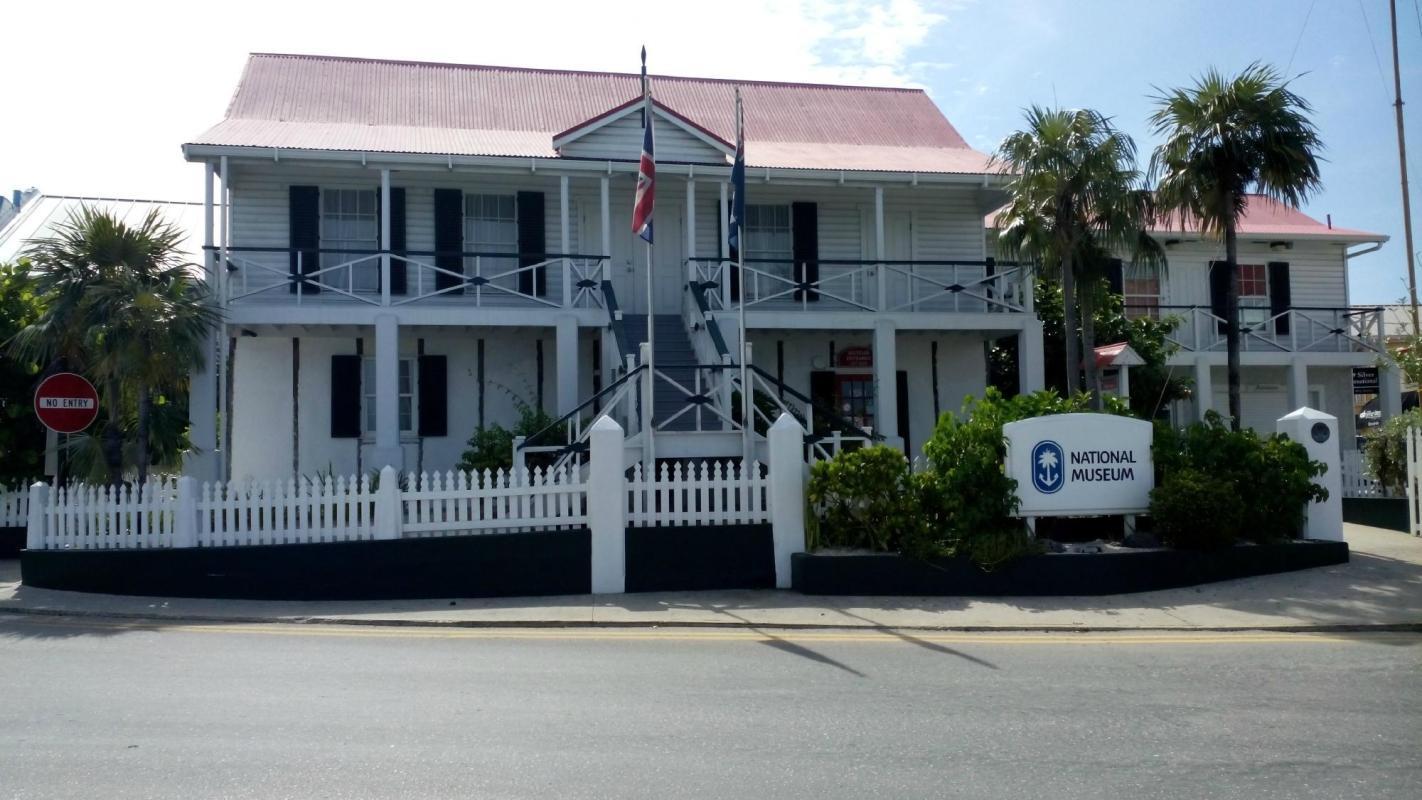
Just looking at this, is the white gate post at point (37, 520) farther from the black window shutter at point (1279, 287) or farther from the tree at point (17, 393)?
the black window shutter at point (1279, 287)

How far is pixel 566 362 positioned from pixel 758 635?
7.88m

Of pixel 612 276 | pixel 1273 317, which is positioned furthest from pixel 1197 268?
pixel 612 276

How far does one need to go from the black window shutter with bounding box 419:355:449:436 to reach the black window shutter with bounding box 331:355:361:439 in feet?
3.41

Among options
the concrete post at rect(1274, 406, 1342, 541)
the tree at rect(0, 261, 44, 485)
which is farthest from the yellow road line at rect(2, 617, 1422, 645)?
the tree at rect(0, 261, 44, 485)

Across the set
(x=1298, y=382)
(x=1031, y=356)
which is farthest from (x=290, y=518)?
(x=1298, y=382)

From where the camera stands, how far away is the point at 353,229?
59.8ft

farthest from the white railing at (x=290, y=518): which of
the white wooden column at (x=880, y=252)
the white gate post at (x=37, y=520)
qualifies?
the white wooden column at (x=880, y=252)

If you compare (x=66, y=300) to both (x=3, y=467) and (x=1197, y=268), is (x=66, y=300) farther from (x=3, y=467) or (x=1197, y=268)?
(x=1197, y=268)

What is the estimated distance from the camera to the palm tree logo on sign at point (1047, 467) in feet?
38.1

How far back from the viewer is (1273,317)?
22.4 metres

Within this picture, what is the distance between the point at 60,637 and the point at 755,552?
656 cm

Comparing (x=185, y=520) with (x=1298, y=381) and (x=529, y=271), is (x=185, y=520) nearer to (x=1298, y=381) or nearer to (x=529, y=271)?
(x=529, y=271)

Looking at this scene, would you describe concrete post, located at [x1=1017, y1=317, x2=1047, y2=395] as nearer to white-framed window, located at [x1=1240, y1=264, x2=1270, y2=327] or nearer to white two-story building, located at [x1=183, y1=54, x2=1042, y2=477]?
white two-story building, located at [x1=183, y1=54, x2=1042, y2=477]

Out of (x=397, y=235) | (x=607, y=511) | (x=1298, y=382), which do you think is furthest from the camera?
(x=1298, y=382)
